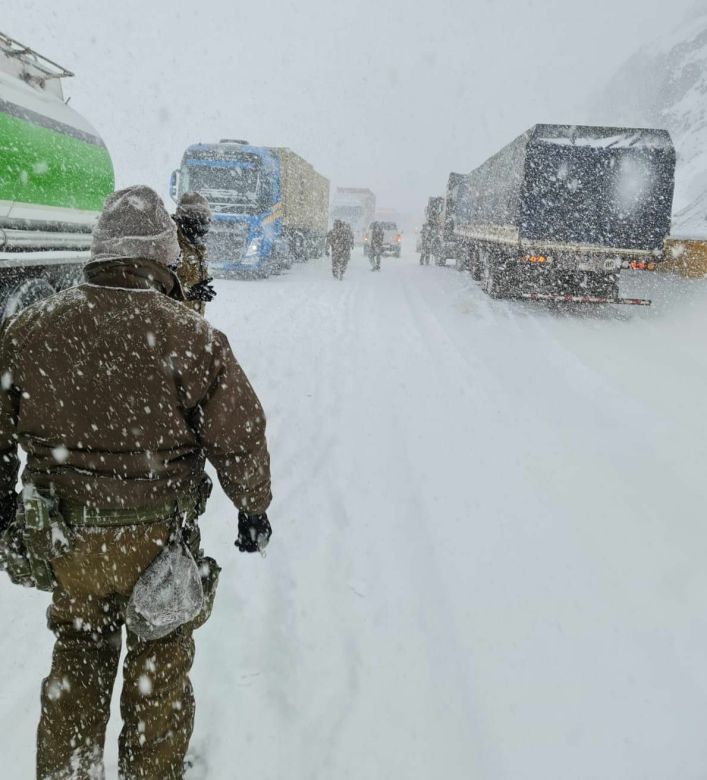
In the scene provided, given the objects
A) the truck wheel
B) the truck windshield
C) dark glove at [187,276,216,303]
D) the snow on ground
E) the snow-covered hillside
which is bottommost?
the snow on ground

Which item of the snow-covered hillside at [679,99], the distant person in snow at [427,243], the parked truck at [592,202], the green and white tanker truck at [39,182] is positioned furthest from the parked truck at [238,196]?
the snow-covered hillside at [679,99]

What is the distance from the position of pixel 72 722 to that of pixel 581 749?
1.80 meters

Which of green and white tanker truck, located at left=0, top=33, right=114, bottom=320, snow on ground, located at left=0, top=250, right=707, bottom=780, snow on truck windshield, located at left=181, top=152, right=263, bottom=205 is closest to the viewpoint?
snow on ground, located at left=0, top=250, right=707, bottom=780

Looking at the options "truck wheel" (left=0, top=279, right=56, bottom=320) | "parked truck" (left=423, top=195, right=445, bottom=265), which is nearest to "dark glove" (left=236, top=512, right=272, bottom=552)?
"truck wheel" (left=0, top=279, right=56, bottom=320)

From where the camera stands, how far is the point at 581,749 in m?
2.33

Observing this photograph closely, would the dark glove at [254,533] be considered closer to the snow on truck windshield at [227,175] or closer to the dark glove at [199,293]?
the dark glove at [199,293]

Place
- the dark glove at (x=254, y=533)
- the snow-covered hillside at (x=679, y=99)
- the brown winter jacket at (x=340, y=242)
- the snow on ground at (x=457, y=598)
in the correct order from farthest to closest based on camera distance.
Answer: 1. the snow-covered hillside at (x=679, y=99)
2. the brown winter jacket at (x=340, y=242)
3. the snow on ground at (x=457, y=598)
4. the dark glove at (x=254, y=533)

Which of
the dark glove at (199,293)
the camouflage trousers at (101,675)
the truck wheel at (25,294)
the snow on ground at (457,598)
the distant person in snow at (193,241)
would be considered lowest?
the snow on ground at (457,598)

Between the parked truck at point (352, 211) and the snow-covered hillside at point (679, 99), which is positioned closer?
the snow-covered hillside at point (679, 99)

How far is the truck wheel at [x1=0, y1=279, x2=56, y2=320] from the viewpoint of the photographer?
4.71 m

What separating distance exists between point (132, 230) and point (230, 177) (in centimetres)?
1386

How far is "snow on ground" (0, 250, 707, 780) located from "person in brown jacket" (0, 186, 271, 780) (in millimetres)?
492

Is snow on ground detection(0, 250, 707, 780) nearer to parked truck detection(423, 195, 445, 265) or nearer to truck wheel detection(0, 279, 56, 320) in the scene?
truck wheel detection(0, 279, 56, 320)

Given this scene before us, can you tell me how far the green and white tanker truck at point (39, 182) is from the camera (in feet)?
14.7
